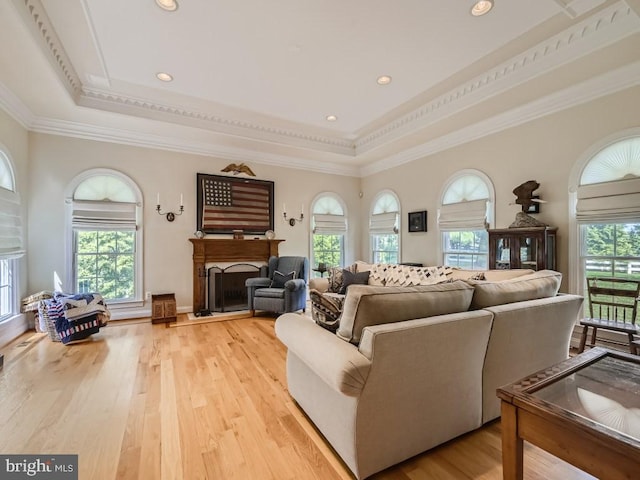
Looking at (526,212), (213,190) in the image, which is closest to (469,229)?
(526,212)

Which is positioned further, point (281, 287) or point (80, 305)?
point (281, 287)

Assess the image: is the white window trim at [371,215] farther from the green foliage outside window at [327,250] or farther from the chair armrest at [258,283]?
the chair armrest at [258,283]

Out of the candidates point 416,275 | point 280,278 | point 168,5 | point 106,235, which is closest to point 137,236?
point 106,235

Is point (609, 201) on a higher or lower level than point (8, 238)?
higher

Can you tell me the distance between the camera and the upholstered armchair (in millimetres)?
4512

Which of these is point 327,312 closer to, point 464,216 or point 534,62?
point 534,62

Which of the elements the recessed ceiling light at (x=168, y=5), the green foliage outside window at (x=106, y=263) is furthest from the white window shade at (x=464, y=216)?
the green foliage outside window at (x=106, y=263)

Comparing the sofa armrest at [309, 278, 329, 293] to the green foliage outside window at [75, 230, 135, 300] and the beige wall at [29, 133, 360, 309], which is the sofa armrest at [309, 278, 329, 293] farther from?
the green foliage outside window at [75, 230, 135, 300]

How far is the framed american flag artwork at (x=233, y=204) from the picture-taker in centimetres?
509

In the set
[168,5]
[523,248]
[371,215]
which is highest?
[168,5]

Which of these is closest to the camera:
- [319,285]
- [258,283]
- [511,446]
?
[511,446]

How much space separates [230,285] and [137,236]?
1.69m

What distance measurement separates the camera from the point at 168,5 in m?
2.38

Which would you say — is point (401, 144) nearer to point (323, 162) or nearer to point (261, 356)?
point (323, 162)
